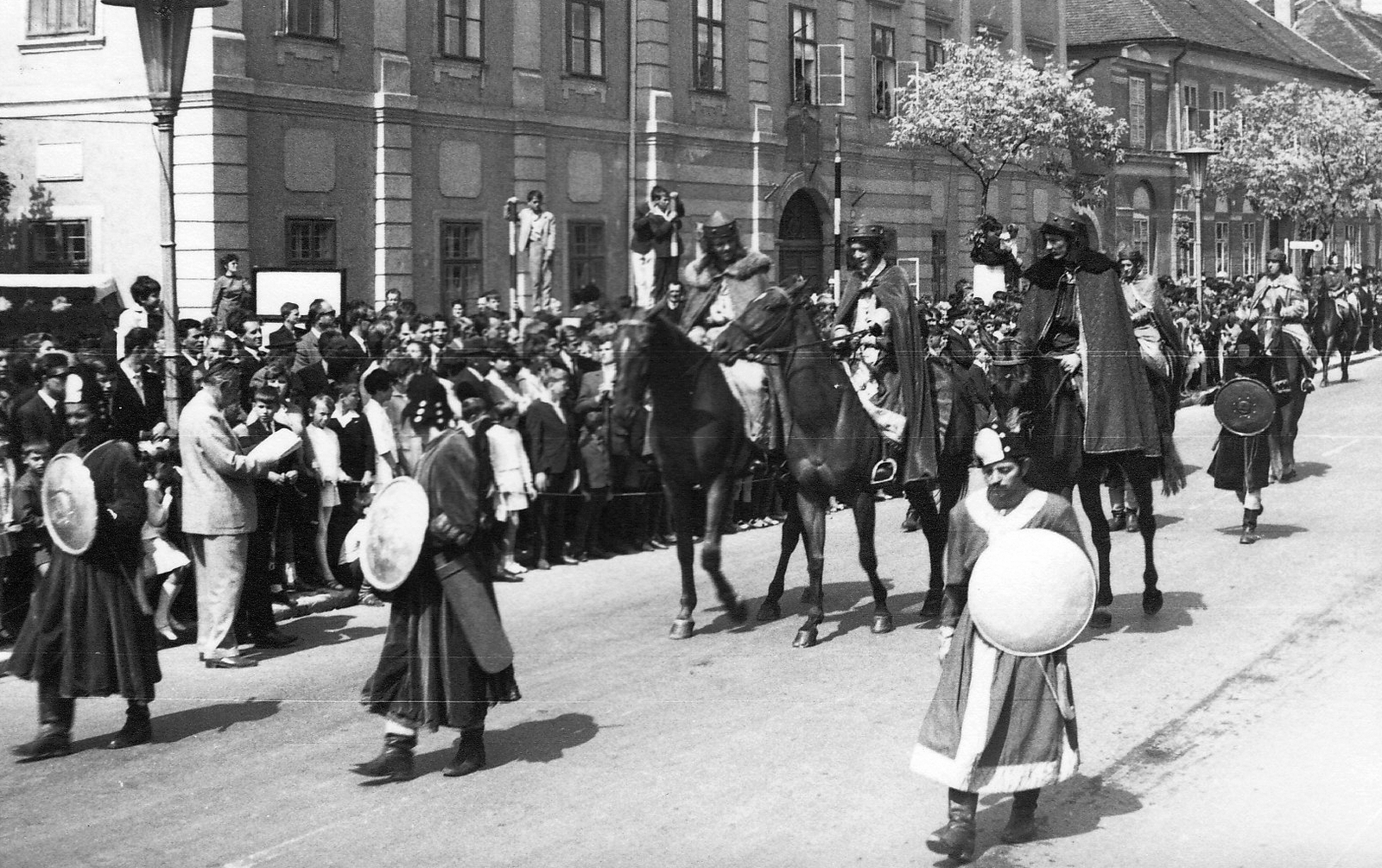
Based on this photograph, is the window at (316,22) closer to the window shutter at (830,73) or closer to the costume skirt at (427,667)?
the window shutter at (830,73)

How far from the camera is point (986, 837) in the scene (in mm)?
7020

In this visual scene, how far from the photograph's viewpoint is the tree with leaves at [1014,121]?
21.9m

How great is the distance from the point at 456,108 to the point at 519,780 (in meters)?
3.76

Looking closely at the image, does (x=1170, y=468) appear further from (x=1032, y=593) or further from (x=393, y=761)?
(x=393, y=761)

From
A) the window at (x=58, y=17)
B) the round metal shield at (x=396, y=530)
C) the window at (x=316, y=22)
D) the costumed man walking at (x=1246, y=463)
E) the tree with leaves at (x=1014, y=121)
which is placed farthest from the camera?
the tree with leaves at (x=1014, y=121)

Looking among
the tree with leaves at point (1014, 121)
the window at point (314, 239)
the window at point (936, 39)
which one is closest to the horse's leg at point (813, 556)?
the window at point (314, 239)

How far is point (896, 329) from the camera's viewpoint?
1030cm

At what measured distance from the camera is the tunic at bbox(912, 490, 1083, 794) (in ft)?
21.9

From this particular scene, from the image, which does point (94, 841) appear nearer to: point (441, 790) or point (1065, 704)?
point (441, 790)

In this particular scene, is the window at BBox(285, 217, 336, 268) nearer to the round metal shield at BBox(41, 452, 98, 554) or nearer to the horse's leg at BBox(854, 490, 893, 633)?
the round metal shield at BBox(41, 452, 98, 554)

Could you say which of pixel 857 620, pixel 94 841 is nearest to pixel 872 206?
pixel 857 620

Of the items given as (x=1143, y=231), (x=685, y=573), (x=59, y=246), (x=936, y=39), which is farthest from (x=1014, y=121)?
(x=1143, y=231)

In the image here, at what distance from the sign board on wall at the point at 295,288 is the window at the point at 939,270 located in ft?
22.1

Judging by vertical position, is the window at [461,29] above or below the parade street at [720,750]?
above
